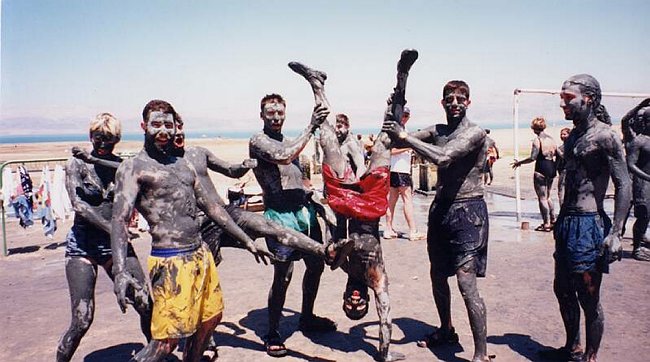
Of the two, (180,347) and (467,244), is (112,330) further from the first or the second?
(467,244)

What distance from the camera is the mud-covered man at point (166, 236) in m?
3.12

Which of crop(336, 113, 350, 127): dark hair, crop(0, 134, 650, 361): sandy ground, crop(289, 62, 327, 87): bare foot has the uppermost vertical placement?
crop(289, 62, 327, 87): bare foot

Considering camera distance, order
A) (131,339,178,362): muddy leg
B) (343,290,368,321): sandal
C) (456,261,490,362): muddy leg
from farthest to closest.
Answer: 1. (343,290,368,321): sandal
2. (456,261,490,362): muddy leg
3. (131,339,178,362): muddy leg

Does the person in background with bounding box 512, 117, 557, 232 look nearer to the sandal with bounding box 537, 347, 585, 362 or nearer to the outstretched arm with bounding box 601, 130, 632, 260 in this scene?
the sandal with bounding box 537, 347, 585, 362

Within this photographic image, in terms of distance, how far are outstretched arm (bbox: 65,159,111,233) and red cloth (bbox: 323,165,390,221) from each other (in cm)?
182

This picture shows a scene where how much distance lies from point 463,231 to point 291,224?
152 cm

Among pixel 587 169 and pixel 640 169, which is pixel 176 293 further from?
pixel 640 169

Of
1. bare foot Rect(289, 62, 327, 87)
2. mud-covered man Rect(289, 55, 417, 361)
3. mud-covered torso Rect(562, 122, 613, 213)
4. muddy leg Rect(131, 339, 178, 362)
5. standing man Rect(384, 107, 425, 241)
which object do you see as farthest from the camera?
standing man Rect(384, 107, 425, 241)

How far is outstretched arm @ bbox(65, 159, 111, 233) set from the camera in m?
3.77

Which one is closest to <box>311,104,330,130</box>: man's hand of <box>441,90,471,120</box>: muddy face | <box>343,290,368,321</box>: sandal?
<box>441,90,471,120</box>: muddy face

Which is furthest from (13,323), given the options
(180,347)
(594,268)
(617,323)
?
(617,323)

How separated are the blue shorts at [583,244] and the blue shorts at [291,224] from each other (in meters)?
2.18

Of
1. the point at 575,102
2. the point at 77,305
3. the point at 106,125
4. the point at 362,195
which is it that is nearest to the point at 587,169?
the point at 575,102

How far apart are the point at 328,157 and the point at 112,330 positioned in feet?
10.4
